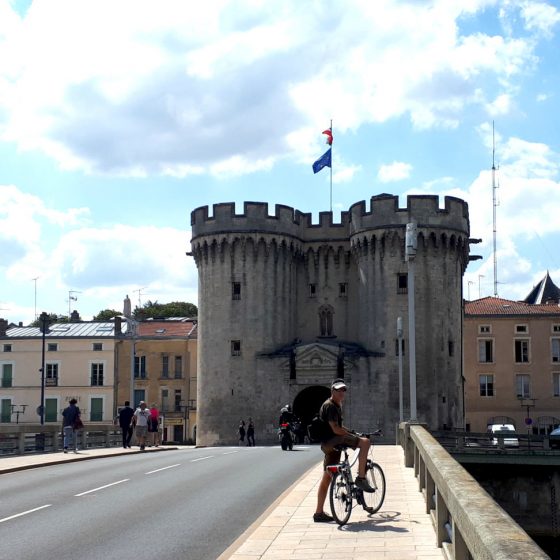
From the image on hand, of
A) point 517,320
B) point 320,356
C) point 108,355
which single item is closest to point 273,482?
point 320,356

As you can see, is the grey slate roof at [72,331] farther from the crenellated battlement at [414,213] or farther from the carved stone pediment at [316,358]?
the crenellated battlement at [414,213]

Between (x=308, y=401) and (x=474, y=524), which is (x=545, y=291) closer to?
(x=308, y=401)

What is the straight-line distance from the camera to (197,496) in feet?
51.1

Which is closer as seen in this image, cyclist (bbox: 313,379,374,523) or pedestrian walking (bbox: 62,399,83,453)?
cyclist (bbox: 313,379,374,523)

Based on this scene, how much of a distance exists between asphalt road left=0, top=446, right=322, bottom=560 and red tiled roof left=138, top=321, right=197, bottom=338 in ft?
172

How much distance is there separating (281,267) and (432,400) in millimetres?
12460

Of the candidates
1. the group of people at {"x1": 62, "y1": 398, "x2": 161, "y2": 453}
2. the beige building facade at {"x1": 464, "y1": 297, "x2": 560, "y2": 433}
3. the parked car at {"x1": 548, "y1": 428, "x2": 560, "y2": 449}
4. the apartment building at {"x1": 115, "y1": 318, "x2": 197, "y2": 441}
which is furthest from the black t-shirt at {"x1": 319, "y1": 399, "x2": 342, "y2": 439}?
the beige building facade at {"x1": 464, "y1": 297, "x2": 560, "y2": 433}

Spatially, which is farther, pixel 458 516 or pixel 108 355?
pixel 108 355

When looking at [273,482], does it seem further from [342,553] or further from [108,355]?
Answer: [108,355]

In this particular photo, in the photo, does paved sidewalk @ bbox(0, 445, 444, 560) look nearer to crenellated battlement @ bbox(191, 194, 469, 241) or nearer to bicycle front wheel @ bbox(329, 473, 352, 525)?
bicycle front wheel @ bbox(329, 473, 352, 525)

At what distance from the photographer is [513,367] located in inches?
3036

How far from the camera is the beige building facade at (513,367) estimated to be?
249 ft

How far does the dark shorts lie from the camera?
11.3 meters

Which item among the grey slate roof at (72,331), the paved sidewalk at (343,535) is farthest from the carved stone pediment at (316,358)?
the paved sidewalk at (343,535)
